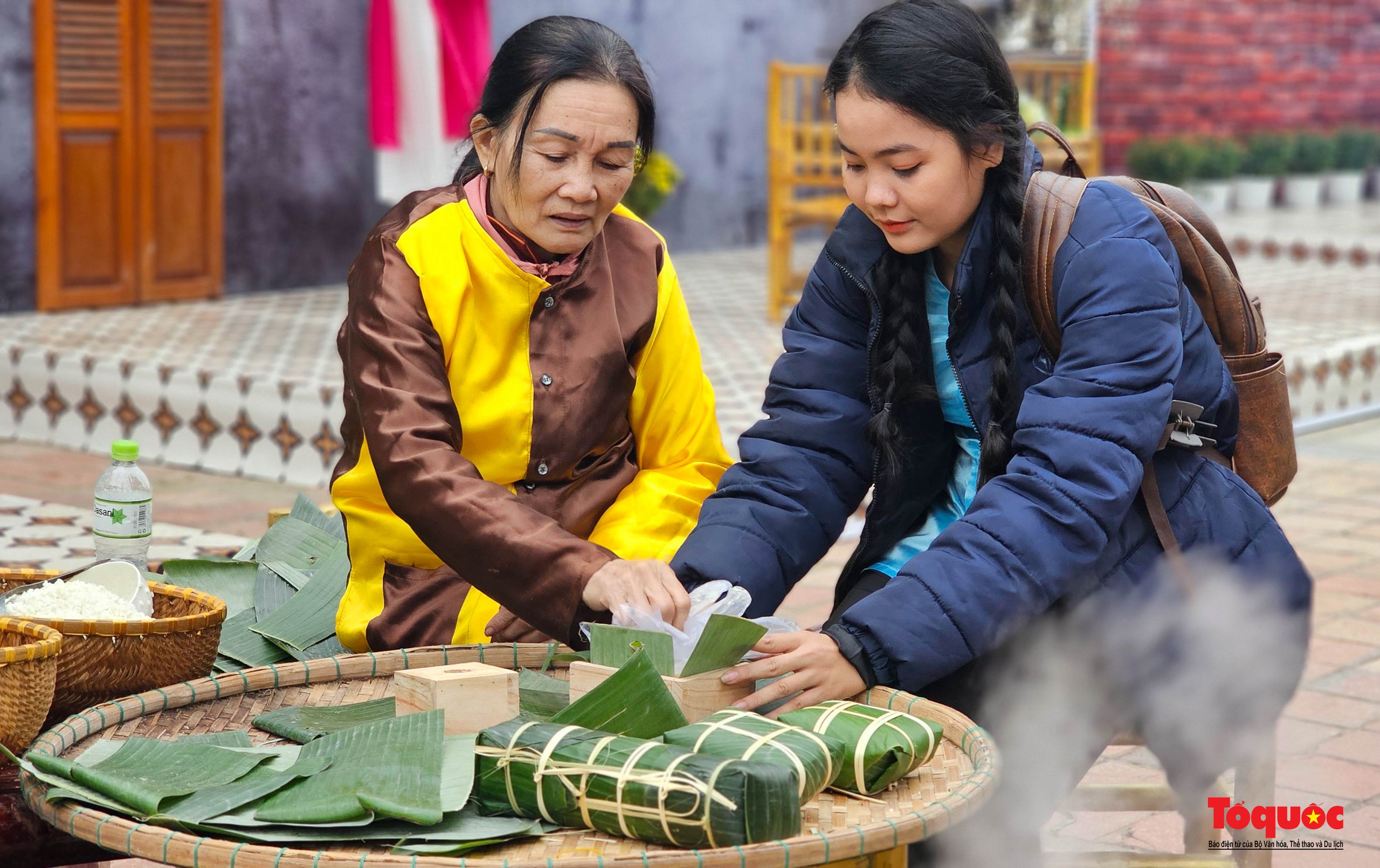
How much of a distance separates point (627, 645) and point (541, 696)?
14cm

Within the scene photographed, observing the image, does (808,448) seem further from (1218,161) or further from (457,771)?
(1218,161)

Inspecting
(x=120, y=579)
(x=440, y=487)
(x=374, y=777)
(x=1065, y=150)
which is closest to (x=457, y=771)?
(x=374, y=777)

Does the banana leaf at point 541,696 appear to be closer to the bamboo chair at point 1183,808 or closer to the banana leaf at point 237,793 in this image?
the banana leaf at point 237,793

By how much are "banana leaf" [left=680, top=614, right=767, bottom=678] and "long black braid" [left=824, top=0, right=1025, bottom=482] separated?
0.49 metres

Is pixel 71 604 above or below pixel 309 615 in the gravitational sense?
above

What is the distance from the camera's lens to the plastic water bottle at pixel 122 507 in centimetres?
228

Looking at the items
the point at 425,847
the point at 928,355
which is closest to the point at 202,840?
the point at 425,847

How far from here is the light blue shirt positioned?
7.34 ft

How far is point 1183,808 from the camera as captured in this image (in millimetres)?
2309

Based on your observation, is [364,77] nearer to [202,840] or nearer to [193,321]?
[193,321]

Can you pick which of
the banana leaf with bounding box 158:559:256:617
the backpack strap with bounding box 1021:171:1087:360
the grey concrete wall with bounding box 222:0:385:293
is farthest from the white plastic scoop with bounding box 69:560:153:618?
the grey concrete wall with bounding box 222:0:385:293

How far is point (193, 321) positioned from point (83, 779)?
219 inches

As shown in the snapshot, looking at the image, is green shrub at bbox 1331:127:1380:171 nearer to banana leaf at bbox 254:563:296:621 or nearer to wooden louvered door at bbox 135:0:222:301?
wooden louvered door at bbox 135:0:222:301

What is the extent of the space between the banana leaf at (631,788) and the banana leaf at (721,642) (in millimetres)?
193
